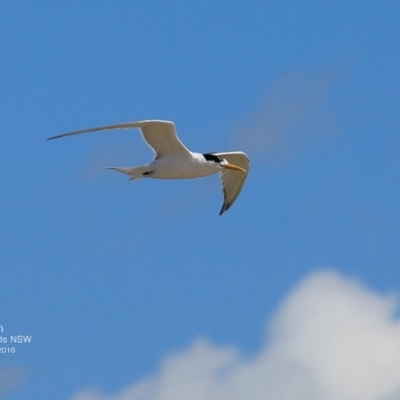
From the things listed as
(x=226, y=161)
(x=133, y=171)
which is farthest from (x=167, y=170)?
(x=226, y=161)

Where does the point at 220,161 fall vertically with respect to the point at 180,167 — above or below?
above

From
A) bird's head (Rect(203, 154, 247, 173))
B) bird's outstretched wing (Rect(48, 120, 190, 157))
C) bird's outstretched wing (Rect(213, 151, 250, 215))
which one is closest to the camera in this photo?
bird's outstretched wing (Rect(48, 120, 190, 157))

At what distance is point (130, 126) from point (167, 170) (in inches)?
74.7

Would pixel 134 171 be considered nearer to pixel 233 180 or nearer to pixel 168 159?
pixel 168 159

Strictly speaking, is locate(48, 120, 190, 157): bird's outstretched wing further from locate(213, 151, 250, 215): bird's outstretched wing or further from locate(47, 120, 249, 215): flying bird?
locate(213, 151, 250, 215): bird's outstretched wing

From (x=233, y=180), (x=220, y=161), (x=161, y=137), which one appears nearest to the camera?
(x=161, y=137)

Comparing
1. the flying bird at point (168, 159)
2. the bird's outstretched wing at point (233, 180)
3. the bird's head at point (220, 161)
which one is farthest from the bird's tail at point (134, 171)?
the bird's outstretched wing at point (233, 180)

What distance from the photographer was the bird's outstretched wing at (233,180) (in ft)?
90.8

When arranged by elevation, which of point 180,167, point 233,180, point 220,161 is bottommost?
point 180,167

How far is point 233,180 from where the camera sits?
2783 centimetres

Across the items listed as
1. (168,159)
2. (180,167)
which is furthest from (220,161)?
(168,159)

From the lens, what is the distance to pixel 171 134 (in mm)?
23578

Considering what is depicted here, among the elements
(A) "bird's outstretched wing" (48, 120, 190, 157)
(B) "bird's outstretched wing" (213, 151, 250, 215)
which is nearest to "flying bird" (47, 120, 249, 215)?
(A) "bird's outstretched wing" (48, 120, 190, 157)

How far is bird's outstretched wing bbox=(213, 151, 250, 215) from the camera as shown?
27.7 meters
